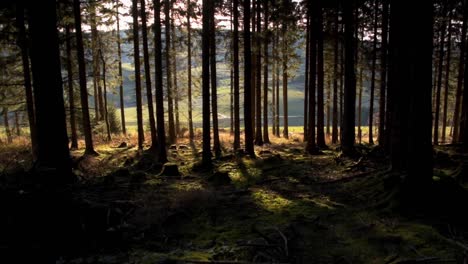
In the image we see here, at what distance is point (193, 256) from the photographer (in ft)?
15.8

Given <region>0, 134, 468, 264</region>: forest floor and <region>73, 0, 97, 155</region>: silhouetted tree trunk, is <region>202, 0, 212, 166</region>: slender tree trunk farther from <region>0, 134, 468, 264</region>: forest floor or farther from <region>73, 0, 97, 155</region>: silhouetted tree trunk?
<region>73, 0, 97, 155</region>: silhouetted tree trunk

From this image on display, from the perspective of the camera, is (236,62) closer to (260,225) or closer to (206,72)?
(206,72)

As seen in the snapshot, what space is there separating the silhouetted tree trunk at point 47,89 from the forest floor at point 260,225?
116cm

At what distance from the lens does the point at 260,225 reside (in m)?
6.55

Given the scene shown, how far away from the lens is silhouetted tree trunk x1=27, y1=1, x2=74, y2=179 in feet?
25.6

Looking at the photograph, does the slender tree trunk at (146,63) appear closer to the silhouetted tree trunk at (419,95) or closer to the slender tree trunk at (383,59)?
the slender tree trunk at (383,59)

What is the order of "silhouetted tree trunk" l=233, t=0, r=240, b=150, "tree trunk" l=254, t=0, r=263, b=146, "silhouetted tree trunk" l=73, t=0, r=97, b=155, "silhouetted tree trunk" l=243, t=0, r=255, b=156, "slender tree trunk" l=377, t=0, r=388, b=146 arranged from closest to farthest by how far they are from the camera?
"silhouetted tree trunk" l=243, t=0, r=255, b=156, "slender tree trunk" l=377, t=0, r=388, b=146, "silhouetted tree trunk" l=73, t=0, r=97, b=155, "silhouetted tree trunk" l=233, t=0, r=240, b=150, "tree trunk" l=254, t=0, r=263, b=146

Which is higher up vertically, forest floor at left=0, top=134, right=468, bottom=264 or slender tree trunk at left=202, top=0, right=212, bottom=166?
slender tree trunk at left=202, top=0, right=212, bottom=166

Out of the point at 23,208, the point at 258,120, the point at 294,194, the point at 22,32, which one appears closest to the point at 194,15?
the point at 258,120

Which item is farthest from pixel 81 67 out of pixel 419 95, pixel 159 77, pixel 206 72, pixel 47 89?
pixel 419 95

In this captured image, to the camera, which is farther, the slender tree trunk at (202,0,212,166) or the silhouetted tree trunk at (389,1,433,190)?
the slender tree trunk at (202,0,212,166)

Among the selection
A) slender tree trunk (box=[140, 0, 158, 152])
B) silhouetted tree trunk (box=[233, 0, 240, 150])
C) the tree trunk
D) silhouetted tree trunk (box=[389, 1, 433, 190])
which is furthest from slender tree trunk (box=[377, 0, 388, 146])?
slender tree trunk (box=[140, 0, 158, 152])

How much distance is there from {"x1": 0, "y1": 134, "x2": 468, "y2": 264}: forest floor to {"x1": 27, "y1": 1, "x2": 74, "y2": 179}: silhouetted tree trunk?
116cm

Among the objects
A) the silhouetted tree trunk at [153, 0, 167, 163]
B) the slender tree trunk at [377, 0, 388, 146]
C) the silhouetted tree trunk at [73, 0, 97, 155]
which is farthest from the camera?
the silhouetted tree trunk at [73, 0, 97, 155]
